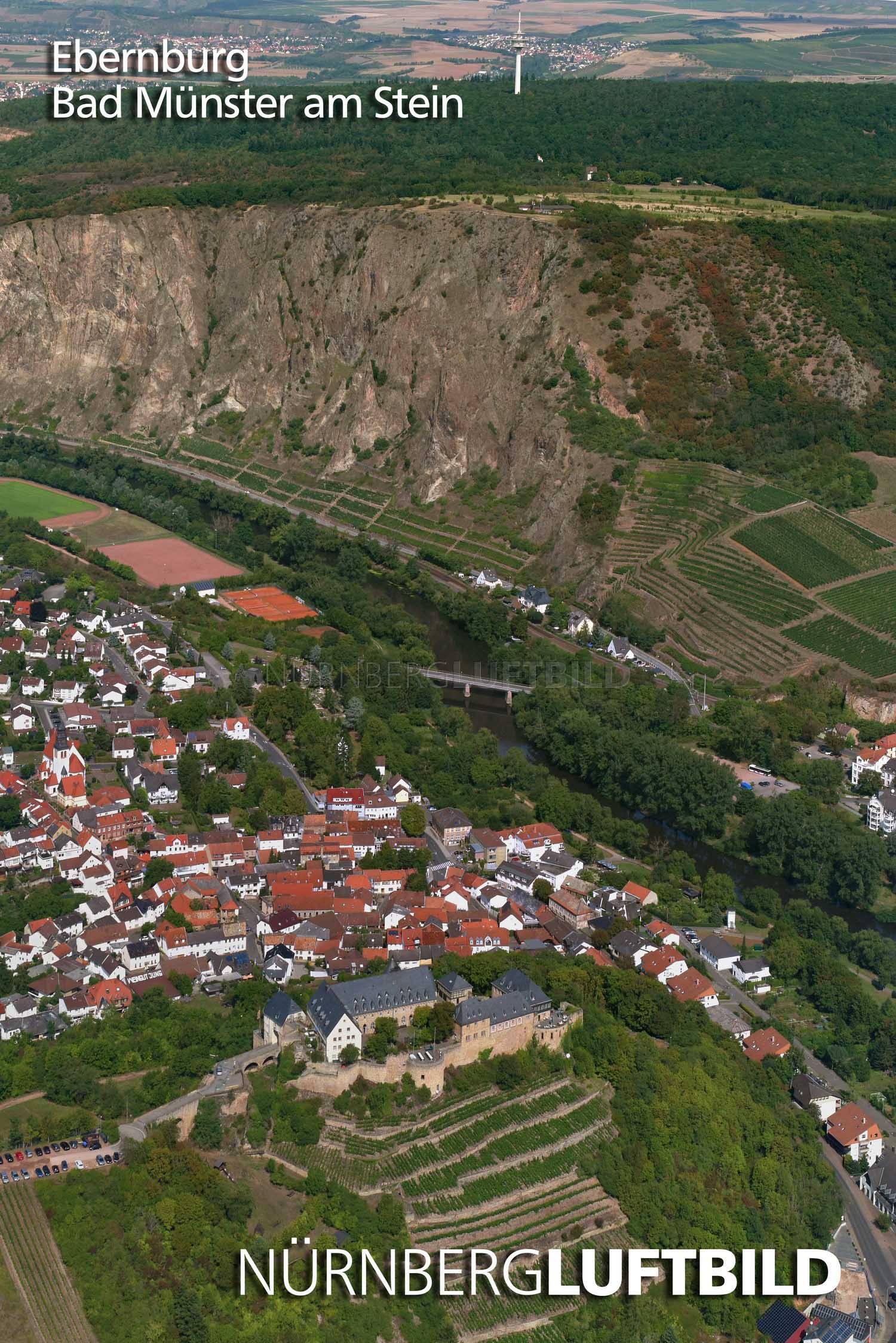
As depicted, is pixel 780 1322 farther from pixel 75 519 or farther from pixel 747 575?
pixel 75 519

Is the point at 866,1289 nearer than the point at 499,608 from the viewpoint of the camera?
Yes

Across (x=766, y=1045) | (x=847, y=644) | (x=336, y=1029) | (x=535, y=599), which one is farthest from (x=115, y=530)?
(x=766, y=1045)

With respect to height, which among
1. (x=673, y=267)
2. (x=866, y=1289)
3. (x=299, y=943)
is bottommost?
(x=866, y=1289)

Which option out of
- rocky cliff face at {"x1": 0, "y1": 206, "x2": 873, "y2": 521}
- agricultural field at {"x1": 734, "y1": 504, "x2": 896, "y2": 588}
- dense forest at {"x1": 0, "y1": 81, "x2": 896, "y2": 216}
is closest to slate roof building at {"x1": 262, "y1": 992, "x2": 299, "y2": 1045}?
agricultural field at {"x1": 734, "y1": 504, "x2": 896, "y2": 588}

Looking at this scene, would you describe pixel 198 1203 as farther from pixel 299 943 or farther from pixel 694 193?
pixel 694 193

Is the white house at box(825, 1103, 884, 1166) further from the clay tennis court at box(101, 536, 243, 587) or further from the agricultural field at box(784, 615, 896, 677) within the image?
the clay tennis court at box(101, 536, 243, 587)

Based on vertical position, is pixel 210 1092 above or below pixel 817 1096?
above

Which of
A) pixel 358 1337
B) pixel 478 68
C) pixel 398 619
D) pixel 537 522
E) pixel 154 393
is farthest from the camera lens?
pixel 478 68

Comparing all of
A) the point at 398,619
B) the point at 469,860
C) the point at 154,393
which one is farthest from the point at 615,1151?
the point at 154,393
